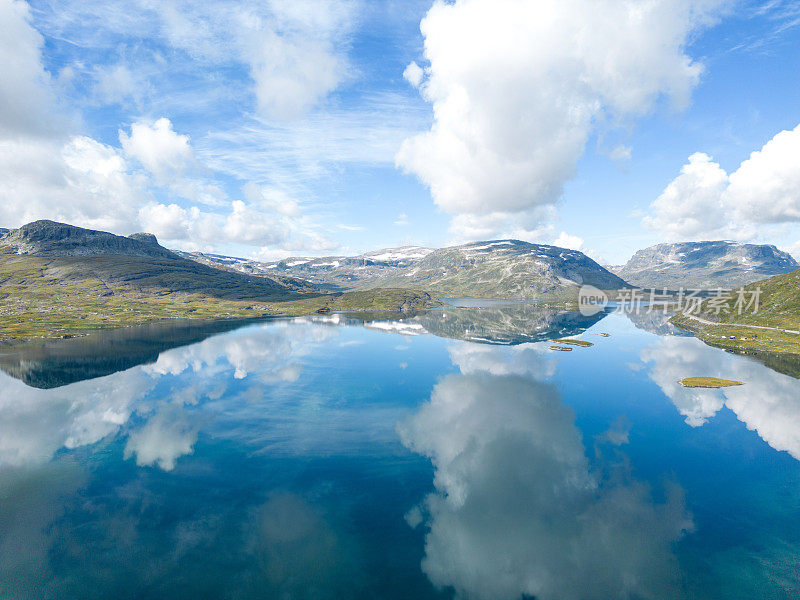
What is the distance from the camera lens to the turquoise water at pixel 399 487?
3506 cm

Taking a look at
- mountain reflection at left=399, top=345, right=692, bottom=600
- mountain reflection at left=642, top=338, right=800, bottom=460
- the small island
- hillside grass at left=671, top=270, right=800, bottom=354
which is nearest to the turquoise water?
mountain reflection at left=399, top=345, right=692, bottom=600

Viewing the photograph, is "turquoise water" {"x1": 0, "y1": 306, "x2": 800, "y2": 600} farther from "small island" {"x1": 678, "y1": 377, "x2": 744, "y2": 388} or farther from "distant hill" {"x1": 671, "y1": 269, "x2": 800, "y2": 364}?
"distant hill" {"x1": 671, "y1": 269, "x2": 800, "y2": 364}

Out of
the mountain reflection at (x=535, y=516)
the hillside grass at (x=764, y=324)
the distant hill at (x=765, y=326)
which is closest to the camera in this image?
the mountain reflection at (x=535, y=516)

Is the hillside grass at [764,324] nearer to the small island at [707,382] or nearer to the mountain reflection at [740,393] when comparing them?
the mountain reflection at [740,393]

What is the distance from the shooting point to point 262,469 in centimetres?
5525

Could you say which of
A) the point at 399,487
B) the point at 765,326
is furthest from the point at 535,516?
the point at 765,326

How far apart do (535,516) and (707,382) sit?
87791mm

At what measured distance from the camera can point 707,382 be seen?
9850cm

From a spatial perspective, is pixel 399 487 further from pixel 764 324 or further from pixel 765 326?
pixel 764 324

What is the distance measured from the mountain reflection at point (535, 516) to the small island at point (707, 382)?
49253mm

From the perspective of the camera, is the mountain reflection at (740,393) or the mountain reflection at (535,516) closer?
the mountain reflection at (535,516)

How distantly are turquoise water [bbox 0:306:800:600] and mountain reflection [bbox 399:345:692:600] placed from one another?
0.78ft

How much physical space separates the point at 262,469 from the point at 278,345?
110202 mm

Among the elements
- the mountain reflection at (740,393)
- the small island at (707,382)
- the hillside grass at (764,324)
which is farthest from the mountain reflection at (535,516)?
the hillside grass at (764,324)
